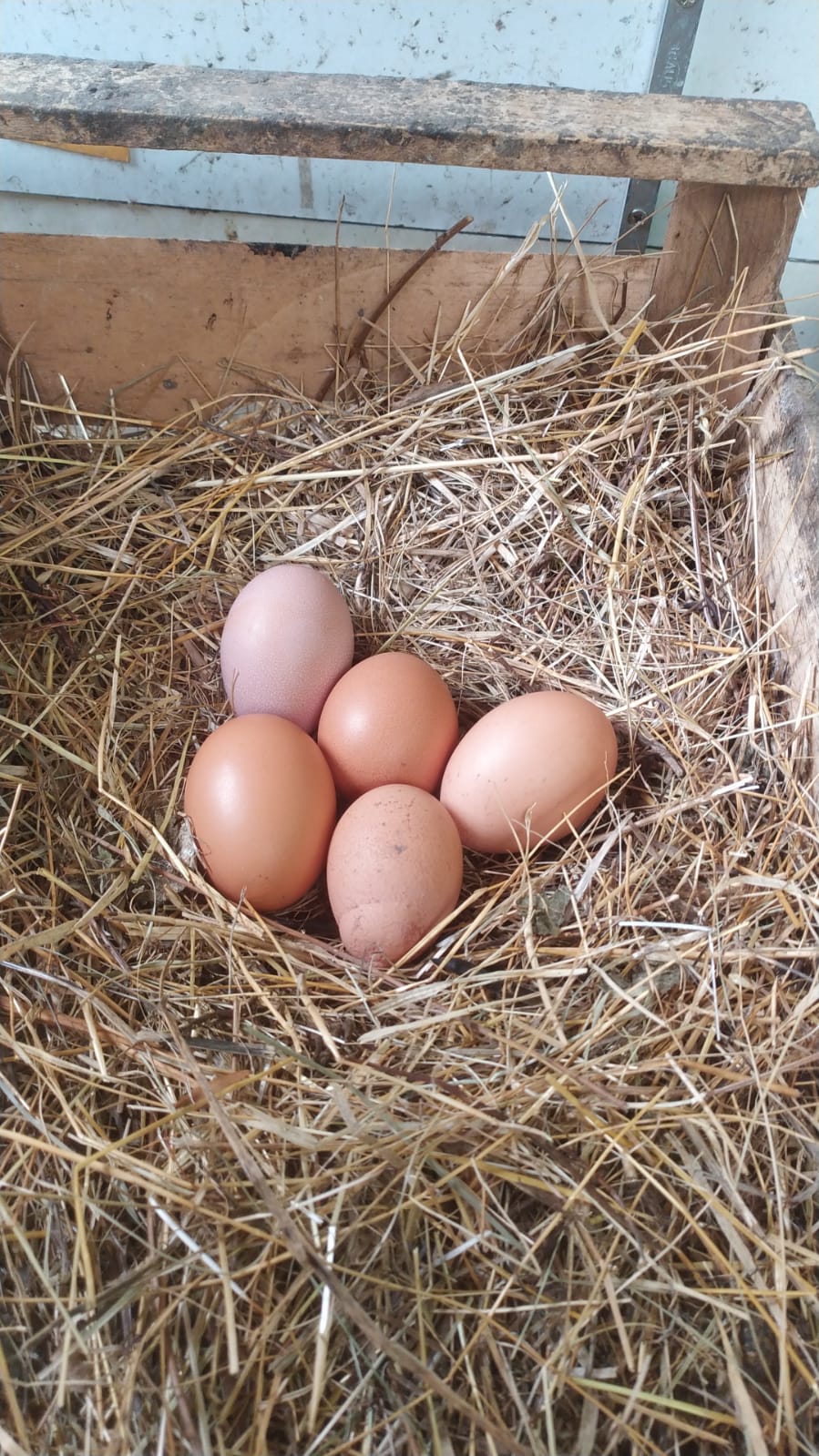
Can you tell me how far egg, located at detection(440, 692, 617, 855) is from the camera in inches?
38.4

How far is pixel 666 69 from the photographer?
154 cm

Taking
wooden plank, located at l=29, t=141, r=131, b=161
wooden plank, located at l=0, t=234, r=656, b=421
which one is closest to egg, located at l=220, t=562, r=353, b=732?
wooden plank, located at l=0, t=234, r=656, b=421

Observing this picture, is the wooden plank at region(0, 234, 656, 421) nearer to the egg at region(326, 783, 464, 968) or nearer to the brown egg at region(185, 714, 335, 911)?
the brown egg at region(185, 714, 335, 911)

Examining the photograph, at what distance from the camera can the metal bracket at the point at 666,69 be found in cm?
148

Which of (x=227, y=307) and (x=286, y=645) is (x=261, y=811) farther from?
(x=227, y=307)

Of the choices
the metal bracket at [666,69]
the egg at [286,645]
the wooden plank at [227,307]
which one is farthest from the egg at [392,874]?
the metal bracket at [666,69]

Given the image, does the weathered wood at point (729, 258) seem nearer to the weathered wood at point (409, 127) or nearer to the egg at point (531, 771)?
the weathered wood at point (409, 127)

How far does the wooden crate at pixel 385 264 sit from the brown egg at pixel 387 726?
40cm

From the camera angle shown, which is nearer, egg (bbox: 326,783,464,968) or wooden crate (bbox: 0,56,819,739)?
egg (bbox: 326,783,464,968)

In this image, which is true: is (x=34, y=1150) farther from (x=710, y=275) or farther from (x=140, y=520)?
(x=710, y=275)

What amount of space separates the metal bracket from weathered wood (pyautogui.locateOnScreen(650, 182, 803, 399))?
7.9 inches

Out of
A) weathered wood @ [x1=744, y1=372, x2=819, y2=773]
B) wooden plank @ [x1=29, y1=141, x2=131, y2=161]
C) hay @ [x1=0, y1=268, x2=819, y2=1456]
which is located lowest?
hay @ [x1=0, y1=268, x2=819, y2=1456]

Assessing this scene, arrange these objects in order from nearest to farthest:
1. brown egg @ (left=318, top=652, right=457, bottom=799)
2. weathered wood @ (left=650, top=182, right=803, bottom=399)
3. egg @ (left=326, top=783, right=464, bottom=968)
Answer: egg @ (left=326, top=783, right=464, bottom=968) < brown egg @ (left=318, top=652, right=457, bottom=799) < weathered wood @ (left=650, top=182, right=803, bottom=399)

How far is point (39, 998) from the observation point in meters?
0.85
